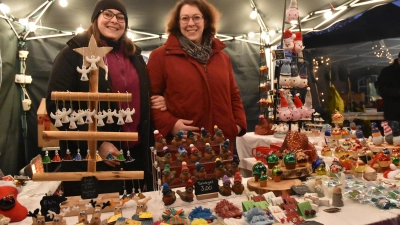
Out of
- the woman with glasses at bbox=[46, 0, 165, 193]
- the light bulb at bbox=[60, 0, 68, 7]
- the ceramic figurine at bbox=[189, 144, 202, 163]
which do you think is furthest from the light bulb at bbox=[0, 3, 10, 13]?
the ceramic figurine at bbox=[189, 144, 202, 163]

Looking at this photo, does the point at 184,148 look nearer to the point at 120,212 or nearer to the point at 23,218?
the point at 120,212

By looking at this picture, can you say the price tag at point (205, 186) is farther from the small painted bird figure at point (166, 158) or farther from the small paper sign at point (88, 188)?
the small paper sign at point (88, 188)

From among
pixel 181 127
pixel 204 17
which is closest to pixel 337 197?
pixel 181 127

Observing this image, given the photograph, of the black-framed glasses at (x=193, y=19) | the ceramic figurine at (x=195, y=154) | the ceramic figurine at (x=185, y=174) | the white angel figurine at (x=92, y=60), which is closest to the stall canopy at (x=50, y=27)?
the black-framed glasses at (x=193, y=19)

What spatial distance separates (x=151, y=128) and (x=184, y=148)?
361mm

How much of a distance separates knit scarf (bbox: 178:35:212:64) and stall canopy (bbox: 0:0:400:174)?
1.75 metres

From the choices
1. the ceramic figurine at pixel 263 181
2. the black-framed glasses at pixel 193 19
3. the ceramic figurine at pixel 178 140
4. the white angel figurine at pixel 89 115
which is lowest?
the ceramic figurine at pixel 263 181

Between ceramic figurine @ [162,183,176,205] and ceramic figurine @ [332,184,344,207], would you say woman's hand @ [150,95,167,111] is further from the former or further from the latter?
ceramic figurine @ [332,184,344,207]

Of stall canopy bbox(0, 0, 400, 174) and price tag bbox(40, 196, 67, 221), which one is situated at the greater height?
stall canopy bbox(0, 0, 400, 174)

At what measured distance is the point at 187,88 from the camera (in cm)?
177

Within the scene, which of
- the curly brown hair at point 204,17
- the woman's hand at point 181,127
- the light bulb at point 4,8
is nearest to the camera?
the woman's hand at point 181,127

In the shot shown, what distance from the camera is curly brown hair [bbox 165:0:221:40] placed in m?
1.87

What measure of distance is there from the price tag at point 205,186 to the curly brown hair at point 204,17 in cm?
90

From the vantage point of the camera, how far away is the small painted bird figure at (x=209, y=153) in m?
1.51
